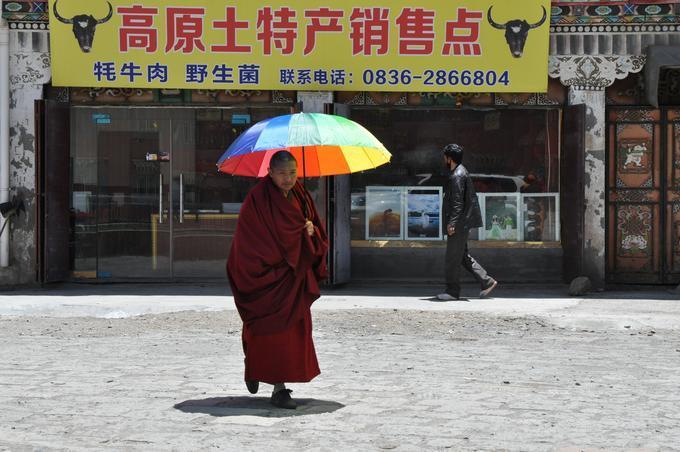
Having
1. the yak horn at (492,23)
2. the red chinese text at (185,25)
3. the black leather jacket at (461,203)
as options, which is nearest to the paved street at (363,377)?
the black leather jacket at (461,203)

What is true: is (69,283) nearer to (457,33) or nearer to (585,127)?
(457,33)

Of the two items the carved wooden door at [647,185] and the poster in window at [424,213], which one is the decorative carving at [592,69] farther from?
the poster in window at [424,213]

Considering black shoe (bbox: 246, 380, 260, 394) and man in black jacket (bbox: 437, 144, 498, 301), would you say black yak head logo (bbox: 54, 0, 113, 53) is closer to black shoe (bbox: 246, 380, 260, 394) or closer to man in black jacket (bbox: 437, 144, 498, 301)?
man in black jacket (bbox: 437, 144, 498, 301)

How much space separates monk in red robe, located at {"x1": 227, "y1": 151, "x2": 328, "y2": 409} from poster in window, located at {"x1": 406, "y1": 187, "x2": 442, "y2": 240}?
7.86 meters

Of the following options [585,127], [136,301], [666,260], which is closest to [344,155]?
A: [136,301]

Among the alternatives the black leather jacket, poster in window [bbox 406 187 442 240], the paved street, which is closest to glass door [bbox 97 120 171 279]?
the paved street

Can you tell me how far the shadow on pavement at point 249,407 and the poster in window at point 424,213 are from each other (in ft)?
25.4

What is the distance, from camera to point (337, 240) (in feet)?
46.2

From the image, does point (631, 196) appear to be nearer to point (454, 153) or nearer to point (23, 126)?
point (454, 153)

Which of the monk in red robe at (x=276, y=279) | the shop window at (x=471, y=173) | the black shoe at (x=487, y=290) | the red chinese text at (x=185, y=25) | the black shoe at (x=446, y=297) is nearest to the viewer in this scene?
A: the monk in red robe at (x=276, y=279)

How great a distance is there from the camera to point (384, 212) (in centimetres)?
1484

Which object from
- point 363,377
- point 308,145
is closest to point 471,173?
point 363,377

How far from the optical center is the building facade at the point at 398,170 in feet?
46.1

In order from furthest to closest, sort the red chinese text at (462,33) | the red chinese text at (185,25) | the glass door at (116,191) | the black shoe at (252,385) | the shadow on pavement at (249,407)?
the glass door at (116,191), the red chinese text at (462,33), the red chinese text at (185,25), the black shoe at (252,385), the shadow on pavement at (249,407)
